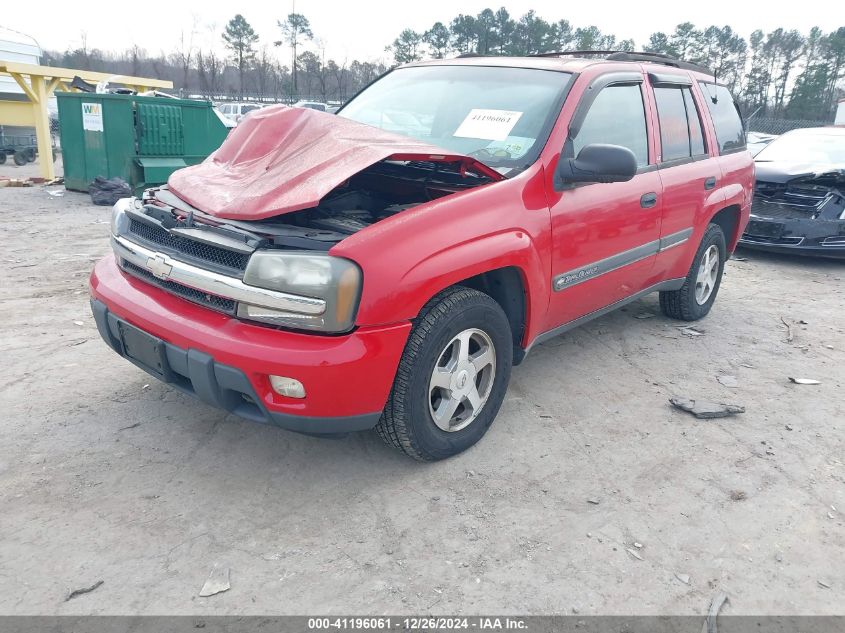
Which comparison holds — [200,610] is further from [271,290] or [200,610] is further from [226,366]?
[271,290]

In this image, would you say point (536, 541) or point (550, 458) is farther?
point (550, 458)

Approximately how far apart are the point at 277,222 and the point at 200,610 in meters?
1.51

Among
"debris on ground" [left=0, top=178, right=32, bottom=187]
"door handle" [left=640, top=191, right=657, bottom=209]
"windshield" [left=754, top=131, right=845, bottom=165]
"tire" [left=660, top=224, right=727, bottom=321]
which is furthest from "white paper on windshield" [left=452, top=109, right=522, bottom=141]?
"debris on ground" [left=0, top=178, right=32, bottom=187]

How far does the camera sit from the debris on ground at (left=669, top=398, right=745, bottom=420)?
12.0 ft

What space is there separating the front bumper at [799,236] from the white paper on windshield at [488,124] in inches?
198

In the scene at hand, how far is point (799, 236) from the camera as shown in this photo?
7.46 metres

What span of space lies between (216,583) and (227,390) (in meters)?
0.71

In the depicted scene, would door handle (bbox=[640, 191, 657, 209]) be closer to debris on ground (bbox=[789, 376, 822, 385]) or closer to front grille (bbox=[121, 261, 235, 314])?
debris on ground (bbox=[789, 376, 822, 385])

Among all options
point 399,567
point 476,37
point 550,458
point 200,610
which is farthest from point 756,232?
point 476,37

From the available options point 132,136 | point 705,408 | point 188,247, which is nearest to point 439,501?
point 188,247

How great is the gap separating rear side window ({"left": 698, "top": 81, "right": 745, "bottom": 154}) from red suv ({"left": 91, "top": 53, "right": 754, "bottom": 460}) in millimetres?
844

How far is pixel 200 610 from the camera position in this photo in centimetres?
215

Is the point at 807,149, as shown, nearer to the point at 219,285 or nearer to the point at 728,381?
the point at 728,381

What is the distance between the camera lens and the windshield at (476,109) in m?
3.35
